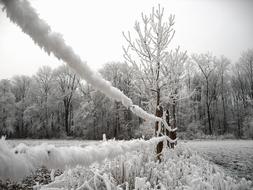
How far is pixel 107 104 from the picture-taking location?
130 ft

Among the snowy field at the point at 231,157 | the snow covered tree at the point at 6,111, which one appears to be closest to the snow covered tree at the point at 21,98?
the snow covered tree at the point at 6,111

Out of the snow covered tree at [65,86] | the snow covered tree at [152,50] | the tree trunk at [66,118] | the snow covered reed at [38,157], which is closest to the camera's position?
the snow covered reed at [38,157]

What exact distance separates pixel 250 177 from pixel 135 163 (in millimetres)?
4891

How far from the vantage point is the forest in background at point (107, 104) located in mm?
39531

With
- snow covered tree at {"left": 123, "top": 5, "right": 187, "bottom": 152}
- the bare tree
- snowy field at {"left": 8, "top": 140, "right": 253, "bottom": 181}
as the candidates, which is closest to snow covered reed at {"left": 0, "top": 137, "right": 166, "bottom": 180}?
snowy field at {"left": 8, "top": 140, "right": 253, "bottom": 181}

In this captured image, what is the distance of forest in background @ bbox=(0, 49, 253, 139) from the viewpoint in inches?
1556

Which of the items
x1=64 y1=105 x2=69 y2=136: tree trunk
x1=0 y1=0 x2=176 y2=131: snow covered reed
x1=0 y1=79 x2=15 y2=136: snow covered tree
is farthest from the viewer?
x1=64 y1=105 x2=69 y2=136: tree trunk

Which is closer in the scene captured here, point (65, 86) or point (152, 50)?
point (152, 50)

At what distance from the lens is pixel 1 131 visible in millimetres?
39375

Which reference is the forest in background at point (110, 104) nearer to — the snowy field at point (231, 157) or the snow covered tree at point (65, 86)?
the snow covered tree at point (65, 86)

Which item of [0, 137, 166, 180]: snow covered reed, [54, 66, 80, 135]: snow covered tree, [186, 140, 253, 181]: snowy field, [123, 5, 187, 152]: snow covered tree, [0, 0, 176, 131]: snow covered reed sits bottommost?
[186, 140, 253, 181]: snowy field

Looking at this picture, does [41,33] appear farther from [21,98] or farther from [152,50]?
[21,98]

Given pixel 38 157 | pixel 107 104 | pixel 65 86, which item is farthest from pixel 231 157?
pixel 65 86

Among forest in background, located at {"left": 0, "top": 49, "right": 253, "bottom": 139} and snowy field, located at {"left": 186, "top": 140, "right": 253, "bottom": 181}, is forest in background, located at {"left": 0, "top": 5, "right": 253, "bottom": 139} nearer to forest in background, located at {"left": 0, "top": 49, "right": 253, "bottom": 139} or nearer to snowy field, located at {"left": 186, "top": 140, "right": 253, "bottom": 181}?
forest in background, located at {"left": 0, "top": 49, "right": 253, "bottom": 139}
